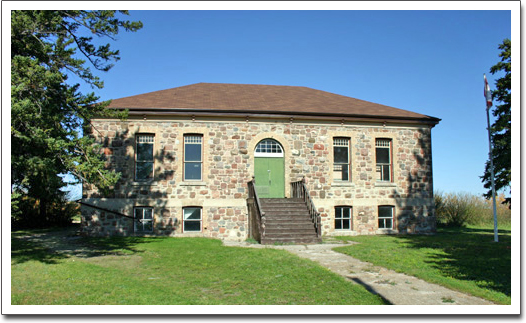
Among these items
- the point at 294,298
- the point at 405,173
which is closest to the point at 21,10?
the point at 294,298

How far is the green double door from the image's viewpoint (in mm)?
16922

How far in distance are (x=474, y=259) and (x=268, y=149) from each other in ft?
29.1

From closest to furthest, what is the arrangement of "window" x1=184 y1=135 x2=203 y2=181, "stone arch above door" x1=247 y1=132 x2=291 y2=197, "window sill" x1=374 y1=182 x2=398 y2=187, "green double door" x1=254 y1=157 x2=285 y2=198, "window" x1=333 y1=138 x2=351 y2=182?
Answer: 1. "window" x1=184 y1=135 x2=203 y2=181
2. "stone arch above door" x1=247 y1=132 x2=291 y2=197
3. "green double door" x1=254 y1=157 x2=285 y2=198
4. "window sill" x1=374 y1=182 x2=398 y2=187
5. "window" x1=333 y1=138 x2=351 y2=182

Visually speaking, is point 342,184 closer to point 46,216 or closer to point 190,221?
point 190,221

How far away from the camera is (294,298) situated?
671 centimetres

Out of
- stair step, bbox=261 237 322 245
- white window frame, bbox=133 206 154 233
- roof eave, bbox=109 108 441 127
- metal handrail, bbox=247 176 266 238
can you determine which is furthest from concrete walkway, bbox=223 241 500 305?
white window frame, bbox=133 206 154 233

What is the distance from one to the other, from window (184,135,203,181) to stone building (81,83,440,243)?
0.04 meters

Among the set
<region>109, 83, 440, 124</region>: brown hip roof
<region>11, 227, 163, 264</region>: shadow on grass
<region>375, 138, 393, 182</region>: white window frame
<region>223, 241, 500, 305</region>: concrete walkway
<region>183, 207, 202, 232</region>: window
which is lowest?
<region>11, 227, 163, 264</region>: shadow on grass

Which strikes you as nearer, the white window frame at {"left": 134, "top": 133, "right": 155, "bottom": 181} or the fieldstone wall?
the fieldstone wall

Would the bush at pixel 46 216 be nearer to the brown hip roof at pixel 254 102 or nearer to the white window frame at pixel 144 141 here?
the white window frame at pixel 144 141

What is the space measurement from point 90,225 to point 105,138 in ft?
11.3

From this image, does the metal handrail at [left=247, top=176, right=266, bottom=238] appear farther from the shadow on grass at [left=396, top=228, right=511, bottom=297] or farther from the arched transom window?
the shadow on grass at [left=396, top=228, right=511, bottom=297]
